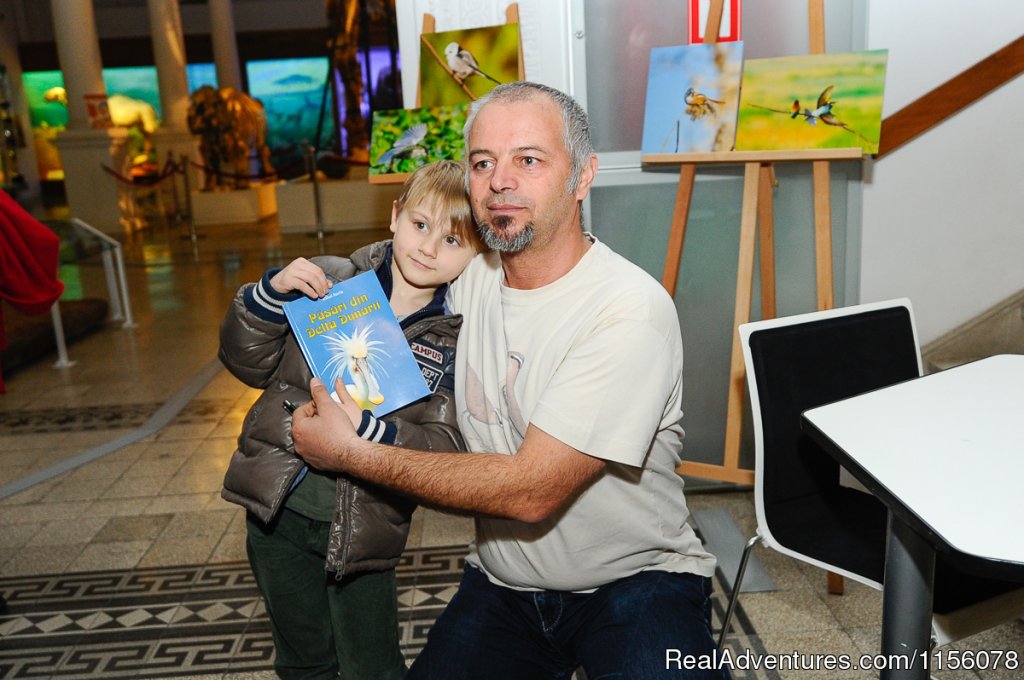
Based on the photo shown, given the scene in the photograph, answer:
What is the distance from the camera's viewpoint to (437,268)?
6.06ft

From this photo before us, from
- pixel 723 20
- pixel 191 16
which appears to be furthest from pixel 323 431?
pixel 191 16

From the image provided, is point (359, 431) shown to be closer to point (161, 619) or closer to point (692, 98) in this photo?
point (161, 619)

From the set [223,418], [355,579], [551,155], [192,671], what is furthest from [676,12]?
[223,418]

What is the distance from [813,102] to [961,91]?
0.75m

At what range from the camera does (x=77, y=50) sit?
44.6ft

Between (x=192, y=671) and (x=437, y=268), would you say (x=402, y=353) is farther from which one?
(x=192, y=671)

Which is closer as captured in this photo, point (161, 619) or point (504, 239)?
point (504, 239)

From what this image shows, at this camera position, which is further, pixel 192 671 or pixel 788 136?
pixel 788 136

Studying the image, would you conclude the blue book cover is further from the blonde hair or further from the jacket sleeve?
the blonde hair

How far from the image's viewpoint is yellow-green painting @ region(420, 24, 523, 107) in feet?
11.0

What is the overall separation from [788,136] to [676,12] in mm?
708

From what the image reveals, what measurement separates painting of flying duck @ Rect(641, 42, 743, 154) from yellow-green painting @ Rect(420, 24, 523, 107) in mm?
521

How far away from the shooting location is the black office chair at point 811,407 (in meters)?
2.14

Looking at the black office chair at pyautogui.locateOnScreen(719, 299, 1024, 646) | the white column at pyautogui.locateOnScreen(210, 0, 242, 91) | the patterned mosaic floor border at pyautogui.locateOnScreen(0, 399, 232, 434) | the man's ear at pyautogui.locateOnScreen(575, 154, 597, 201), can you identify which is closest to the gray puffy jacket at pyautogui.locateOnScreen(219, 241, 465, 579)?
the man's ear at pyautogui.locateOnScreen(575, 154, 597, 201)
